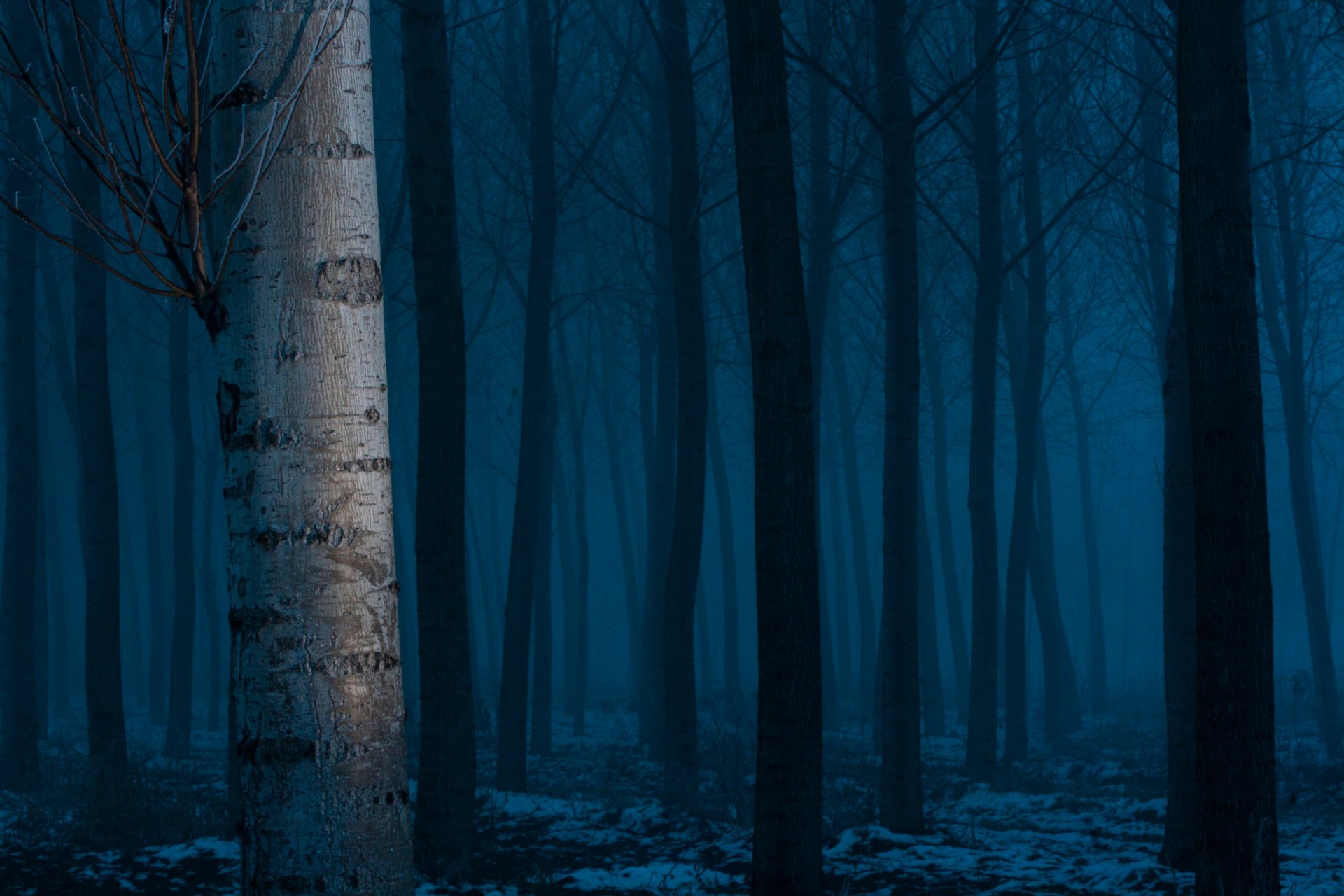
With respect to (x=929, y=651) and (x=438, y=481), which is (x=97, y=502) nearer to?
(x=438, y=481)

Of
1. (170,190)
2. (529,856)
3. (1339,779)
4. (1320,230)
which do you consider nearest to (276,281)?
(529,856)

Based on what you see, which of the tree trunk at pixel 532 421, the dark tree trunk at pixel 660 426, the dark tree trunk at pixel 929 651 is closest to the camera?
the tree trunk at pixel 532 421

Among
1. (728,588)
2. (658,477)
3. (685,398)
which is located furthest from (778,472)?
(728,588)

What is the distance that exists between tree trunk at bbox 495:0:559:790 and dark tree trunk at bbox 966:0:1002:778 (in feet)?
13.2

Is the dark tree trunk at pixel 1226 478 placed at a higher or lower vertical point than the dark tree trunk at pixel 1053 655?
higher

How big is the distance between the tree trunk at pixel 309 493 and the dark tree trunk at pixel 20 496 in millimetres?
9089

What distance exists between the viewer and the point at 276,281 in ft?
8.54

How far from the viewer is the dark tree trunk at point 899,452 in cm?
697

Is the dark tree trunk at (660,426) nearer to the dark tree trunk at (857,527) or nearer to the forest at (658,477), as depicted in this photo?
the forest at (658,477)

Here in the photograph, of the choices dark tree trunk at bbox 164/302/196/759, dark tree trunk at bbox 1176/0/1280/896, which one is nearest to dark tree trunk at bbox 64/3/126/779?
dark tree trunk at bbox 164/302/196/759

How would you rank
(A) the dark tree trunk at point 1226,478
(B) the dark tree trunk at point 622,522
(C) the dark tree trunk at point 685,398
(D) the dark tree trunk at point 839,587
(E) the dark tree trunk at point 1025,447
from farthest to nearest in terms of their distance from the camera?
(B) the dark tree trunk at point 622,522 < (D) the dark tree trunk at point 839,587 < (E) the dark tree trunk at point 1025,447 < (C) the dark tree trunk at point 685,398 < (A) the dark tree trunk at point 1226,478

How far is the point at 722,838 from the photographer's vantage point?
700cm

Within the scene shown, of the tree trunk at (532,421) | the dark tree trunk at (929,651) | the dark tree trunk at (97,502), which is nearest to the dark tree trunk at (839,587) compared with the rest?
the dark tree trunk at (929,651)

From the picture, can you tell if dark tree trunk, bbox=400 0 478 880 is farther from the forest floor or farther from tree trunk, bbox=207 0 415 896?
tree trunk, bbox=207 0 415 896
